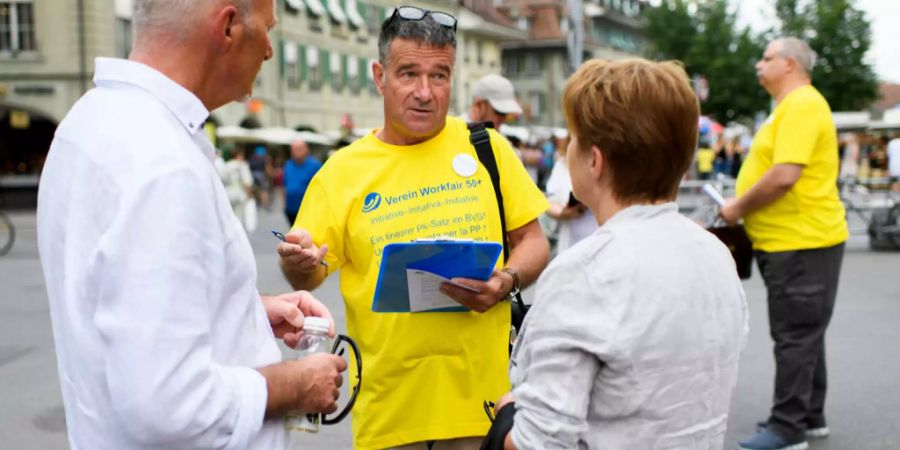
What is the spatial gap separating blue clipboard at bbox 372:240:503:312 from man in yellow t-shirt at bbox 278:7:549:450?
0.15 m

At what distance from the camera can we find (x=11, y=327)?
29.6ft

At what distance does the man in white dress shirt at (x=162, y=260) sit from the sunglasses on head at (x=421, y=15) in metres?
1.13

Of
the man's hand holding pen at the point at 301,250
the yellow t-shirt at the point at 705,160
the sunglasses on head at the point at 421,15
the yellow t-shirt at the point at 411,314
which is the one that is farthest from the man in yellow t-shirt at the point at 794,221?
Result: the yellow t-shirt at the point at 705,160

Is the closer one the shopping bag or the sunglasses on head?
the sunglasses on head

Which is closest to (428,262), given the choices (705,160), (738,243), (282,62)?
(738,243)

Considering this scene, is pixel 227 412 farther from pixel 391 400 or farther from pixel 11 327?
pixel 11 327

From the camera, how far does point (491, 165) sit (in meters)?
3.02

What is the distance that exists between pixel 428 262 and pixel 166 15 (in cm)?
109

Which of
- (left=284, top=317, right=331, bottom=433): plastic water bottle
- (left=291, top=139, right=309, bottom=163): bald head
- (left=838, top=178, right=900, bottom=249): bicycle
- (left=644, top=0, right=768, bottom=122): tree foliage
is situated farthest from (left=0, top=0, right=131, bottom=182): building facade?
(left=284, top=317, right=331, bottom=433): plastic water bottle

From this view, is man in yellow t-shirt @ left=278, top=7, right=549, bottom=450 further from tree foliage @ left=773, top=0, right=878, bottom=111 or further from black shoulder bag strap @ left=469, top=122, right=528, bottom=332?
tree foliage @ left=773, top=0, right=878, bottom=111

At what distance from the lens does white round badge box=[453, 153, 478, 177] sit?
9.78 feet

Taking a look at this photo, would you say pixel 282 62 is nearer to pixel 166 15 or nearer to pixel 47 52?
pixel 47 52

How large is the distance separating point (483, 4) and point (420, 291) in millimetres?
64008

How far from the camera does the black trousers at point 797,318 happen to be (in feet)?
15.7
